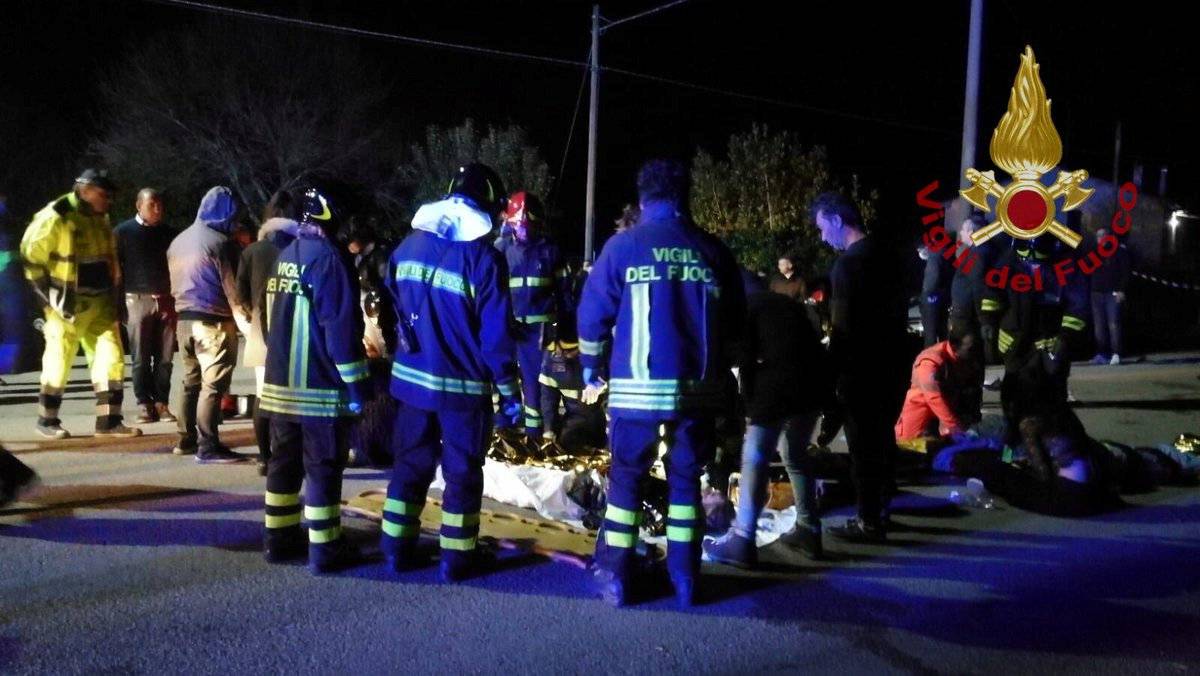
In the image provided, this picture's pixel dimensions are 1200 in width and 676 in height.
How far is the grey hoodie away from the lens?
809cm

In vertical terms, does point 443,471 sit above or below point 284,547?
above

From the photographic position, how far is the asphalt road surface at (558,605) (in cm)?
458

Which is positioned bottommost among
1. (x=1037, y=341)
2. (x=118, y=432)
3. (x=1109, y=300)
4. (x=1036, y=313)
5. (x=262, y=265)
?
(x=118, y=432)

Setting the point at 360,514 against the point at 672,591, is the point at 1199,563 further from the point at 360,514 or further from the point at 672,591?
the point at 360,514

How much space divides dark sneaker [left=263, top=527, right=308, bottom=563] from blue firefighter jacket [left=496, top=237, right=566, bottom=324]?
10.5 feet

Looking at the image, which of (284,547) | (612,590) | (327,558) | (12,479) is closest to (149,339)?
(12,479)

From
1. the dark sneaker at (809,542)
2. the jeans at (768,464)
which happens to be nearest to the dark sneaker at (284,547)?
the jeans at (768,464)

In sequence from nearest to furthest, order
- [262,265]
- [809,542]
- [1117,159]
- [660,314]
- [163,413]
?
[660,314], [809,542], [262,265], [163,413], [1117,159]

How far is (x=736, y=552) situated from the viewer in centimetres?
588

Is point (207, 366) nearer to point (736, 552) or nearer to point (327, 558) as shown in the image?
point (327, 558)

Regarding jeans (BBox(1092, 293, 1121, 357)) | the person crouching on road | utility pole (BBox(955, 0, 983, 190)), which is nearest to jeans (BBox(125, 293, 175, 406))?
the person crouching on road

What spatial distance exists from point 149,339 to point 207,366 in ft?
5.47

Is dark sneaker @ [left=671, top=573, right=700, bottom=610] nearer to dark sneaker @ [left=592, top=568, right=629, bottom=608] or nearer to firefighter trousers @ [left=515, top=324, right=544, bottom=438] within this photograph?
dark sneaker @ [left=592, top=568, right=629, bottom=608]

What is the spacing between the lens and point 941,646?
4.90 metres
